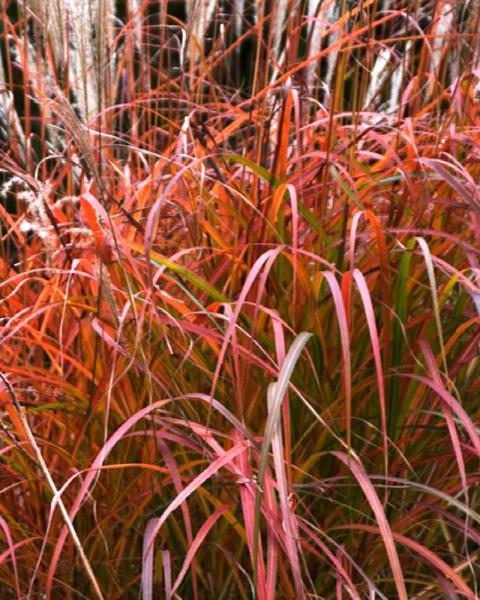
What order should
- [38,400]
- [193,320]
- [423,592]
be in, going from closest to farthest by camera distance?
[423,592]
[193,320]
[38,400]

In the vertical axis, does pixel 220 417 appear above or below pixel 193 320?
below

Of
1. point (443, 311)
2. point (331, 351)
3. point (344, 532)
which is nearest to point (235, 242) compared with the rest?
point (331, 351)

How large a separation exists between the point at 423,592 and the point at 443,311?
1.54ft

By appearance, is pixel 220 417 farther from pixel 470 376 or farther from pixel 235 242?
pixel 470 376

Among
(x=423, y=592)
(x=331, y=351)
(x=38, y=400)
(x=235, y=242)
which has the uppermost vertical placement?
(x=235, y=242)

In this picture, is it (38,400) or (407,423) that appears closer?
(407,423)

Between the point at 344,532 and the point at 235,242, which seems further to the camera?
the point at 235,242

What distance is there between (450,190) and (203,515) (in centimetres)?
73

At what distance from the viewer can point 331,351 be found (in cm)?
167

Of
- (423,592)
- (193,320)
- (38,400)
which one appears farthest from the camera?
(38,400)

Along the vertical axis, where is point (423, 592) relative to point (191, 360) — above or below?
below

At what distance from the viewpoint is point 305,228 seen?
182 cm

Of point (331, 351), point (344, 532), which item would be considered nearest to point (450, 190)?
point (331, 351)

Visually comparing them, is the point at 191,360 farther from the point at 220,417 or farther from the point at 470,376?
the point at 470,376
